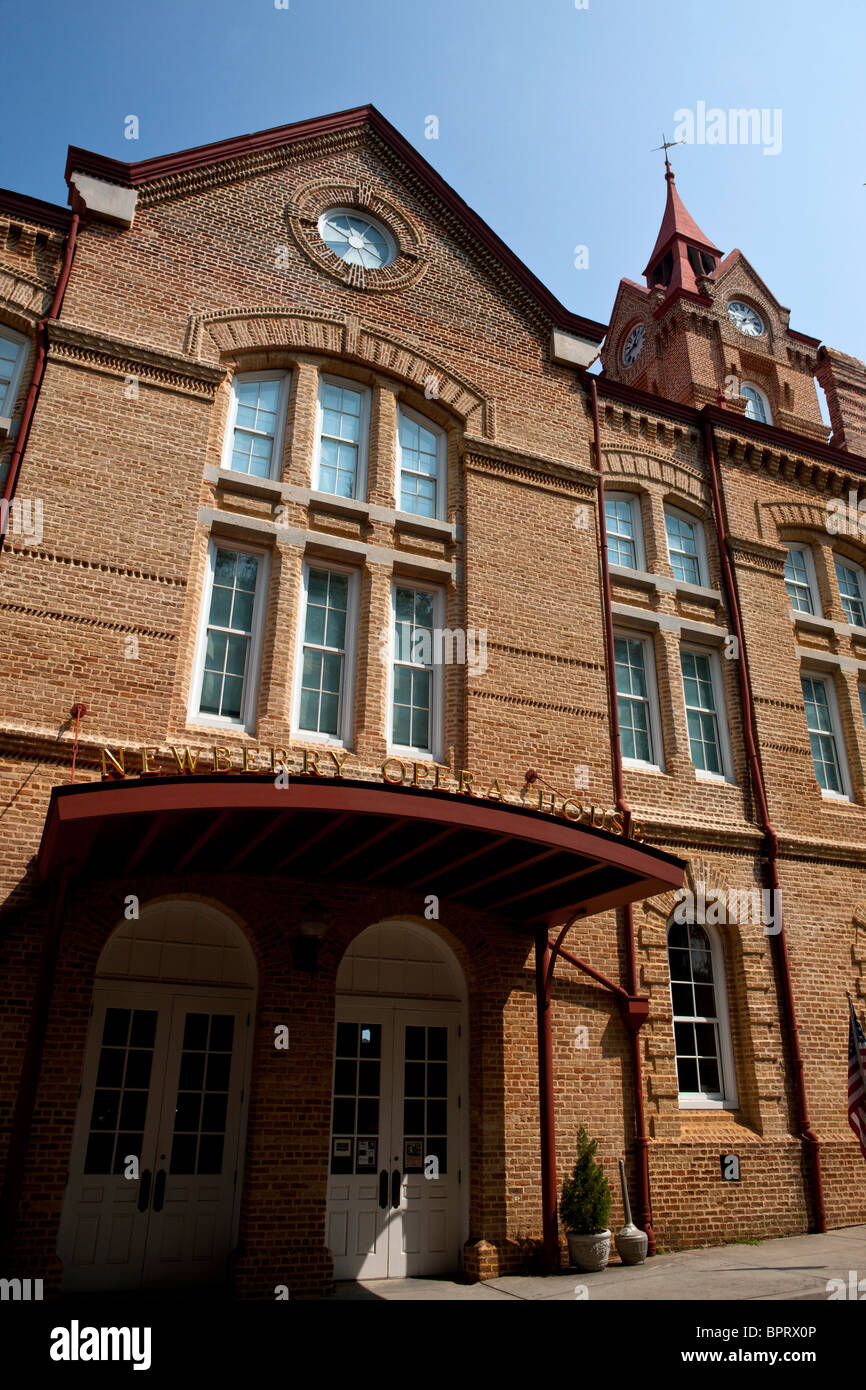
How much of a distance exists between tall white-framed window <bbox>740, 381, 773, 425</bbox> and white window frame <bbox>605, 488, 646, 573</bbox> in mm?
9436

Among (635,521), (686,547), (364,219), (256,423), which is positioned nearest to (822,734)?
(686,547)

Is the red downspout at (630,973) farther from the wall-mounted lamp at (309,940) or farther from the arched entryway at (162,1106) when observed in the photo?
the arched entryway at (162,1106)

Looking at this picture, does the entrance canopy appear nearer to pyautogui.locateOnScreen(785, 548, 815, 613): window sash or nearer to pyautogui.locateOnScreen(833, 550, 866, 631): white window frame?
pyautogui.locateOnScreen(785, 548, 815, 613): window sash

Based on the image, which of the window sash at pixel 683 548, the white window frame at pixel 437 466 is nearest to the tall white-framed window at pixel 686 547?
the window sash at pixel 683 548

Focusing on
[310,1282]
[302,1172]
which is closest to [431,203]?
[302,1172]

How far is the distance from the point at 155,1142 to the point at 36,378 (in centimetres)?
830

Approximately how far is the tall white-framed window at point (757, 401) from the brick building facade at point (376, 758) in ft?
24.5

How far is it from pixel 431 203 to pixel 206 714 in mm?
9276

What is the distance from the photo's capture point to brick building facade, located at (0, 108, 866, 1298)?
9117 millimetres

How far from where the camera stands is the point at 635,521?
15320 mm

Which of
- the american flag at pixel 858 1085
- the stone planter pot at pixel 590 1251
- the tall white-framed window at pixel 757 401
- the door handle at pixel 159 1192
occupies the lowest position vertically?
the stone planter pot at pixel 590 1251

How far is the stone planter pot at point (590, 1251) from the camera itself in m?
9.73

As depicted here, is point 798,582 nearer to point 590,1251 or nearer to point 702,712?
point 702,712

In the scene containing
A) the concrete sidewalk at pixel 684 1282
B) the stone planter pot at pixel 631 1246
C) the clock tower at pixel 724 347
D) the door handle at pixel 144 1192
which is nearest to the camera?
the concrete sidewalk at pixel 684 1282
